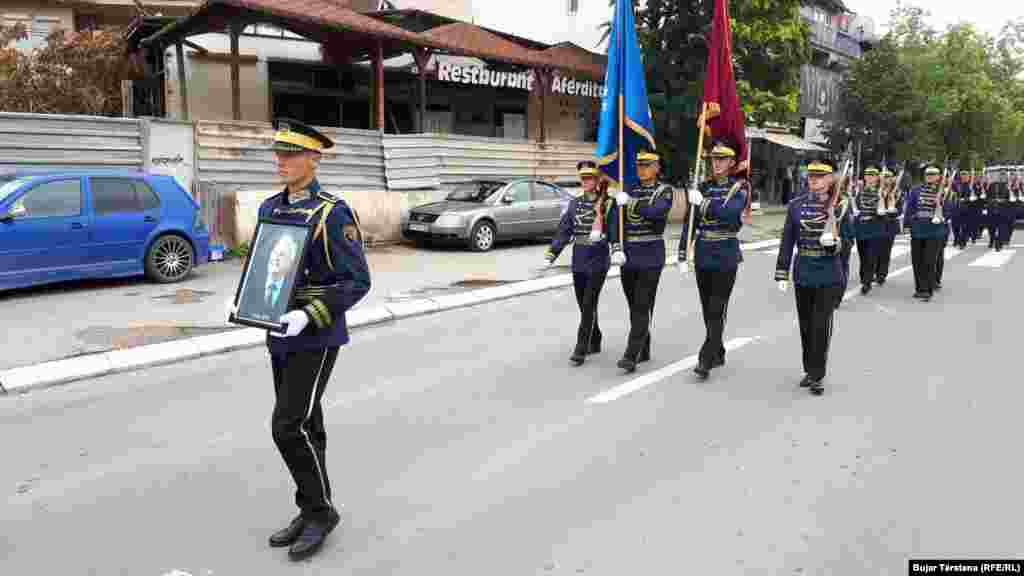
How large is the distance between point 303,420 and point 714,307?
439 cm

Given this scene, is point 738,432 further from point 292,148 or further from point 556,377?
point 292,148

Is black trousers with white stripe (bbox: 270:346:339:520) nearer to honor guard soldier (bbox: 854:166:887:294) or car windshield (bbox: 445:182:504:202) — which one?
honor guard soldier (bbox: 854:166:887:294)

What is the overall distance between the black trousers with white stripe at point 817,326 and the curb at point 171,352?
3.85 metres

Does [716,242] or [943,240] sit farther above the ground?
[716,242]

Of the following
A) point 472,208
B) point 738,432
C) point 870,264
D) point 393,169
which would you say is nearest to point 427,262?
point 472,208

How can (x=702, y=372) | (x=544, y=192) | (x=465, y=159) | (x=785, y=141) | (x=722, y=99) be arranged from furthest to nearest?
1. (x=785, y=141)
2. (x=465, y=159)
3. (x=544, y=192)
4. (x=722, y=99)
5. (x=702, y=372)

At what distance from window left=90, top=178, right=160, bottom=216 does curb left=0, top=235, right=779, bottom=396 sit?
3.32 m

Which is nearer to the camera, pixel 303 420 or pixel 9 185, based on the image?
pixel 303 420

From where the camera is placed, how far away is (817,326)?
6734 mm

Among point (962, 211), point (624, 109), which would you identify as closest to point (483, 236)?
point (624, 109)

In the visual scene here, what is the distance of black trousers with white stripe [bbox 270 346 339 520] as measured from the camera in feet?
12.4

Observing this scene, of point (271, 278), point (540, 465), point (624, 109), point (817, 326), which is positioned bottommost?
point (540, 465)

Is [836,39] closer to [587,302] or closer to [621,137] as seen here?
[621,137]

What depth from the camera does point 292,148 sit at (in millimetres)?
3771
